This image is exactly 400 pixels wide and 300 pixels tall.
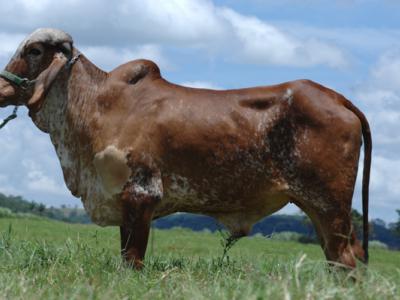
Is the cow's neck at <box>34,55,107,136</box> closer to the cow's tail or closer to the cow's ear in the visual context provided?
the cow's ear

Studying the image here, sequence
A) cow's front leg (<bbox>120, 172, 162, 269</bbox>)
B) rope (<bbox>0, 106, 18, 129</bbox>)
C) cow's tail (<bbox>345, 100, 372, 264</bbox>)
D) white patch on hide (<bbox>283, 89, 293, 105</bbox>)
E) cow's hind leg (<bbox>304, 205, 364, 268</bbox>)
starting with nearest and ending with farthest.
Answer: cow's hind leg (<bbox>304, 205, 364, 268</bbox>)
cow's front leg (<bbox>120, 172, 162, 269</bbox>)
white patch on hide (<bbox>283, 89, 293, 105</bbox>)
cow's tail (<bbox>345, 100, 372, 264</bbox>)
rope (<bbox>0, 106, 18, 129</bbox>)

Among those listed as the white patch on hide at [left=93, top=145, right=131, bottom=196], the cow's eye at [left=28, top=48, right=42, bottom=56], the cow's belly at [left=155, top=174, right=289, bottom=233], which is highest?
the cow's eye at [left=28, top=48, right=42, bottom=56]

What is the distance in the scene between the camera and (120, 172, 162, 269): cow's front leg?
23.4ft

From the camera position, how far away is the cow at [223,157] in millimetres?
7086

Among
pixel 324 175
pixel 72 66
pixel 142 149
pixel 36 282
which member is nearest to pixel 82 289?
pixel 36 282

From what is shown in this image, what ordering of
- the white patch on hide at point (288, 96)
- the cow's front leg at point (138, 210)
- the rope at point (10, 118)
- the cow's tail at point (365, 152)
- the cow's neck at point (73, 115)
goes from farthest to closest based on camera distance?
the rope at point (10, 118)
the cow's neck at point (73, 115)
the cow's tail at point (365, 152)
the white patch on hide at point (288, 96)
the cow's front leg at point (138, 210)

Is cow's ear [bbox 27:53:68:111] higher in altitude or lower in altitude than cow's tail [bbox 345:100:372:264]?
higher

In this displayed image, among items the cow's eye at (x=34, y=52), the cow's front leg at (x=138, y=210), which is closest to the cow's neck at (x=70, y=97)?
the cow's eye at (x=34, y=52)

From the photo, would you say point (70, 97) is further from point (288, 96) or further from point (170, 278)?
point (170, 278)

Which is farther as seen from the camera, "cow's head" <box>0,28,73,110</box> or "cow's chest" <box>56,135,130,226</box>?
"cow's head" <box>0,28,73,110</box>

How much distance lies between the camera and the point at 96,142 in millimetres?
7461

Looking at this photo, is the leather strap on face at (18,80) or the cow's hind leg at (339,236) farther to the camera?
the leather strap on face at (18,80)

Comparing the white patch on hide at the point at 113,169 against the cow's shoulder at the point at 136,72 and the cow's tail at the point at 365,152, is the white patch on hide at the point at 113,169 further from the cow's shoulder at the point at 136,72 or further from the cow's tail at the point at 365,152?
the cow's tail at the point at 365,152

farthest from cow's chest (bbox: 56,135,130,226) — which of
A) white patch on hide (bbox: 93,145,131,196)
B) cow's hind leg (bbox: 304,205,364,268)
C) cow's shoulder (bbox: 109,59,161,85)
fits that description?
cow's hind leg (bbox: 304,205,364,268)
